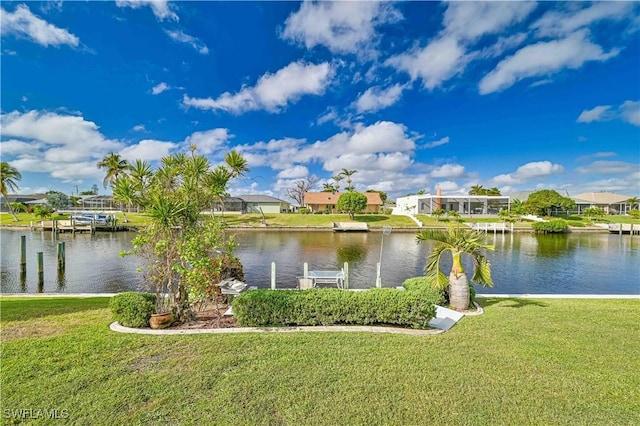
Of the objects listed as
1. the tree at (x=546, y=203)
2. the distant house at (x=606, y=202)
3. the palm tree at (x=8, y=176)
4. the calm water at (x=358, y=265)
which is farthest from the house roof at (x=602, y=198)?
the palm tree at (x=8, y=176)

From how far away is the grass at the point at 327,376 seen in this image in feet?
10.9

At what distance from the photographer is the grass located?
10.9ft

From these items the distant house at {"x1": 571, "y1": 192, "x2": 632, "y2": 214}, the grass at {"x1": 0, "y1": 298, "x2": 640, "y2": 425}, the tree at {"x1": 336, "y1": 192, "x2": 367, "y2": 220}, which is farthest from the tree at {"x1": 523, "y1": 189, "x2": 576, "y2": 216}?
the grass at {"x1": 0, "y1": 298, "x2": 640, "y2": 425}

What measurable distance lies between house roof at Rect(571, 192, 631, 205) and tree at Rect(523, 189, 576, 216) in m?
23.4

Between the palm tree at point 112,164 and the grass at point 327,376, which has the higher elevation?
the palm tree at point 112,164

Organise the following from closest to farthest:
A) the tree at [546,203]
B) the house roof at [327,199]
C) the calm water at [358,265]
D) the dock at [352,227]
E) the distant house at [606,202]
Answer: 1. the calm water at [358,265]
2. the dock at [352,227]
3. the tree at [546,203]
4. the house roof at [327,199]
5. the distant house at [606,202]

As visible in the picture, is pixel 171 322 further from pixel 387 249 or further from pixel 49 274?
pixel 387 249

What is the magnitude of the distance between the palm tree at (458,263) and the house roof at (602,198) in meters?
80.1

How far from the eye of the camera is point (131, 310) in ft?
19.5

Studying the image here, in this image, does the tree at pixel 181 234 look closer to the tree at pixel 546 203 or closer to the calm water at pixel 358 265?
the calm water at pixel 358 265

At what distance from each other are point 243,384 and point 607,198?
93299 mm

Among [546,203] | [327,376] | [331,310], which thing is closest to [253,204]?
[546,203]

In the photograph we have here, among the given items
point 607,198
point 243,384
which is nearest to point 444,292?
point 243,384

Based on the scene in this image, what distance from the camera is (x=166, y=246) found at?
20.5 feet
